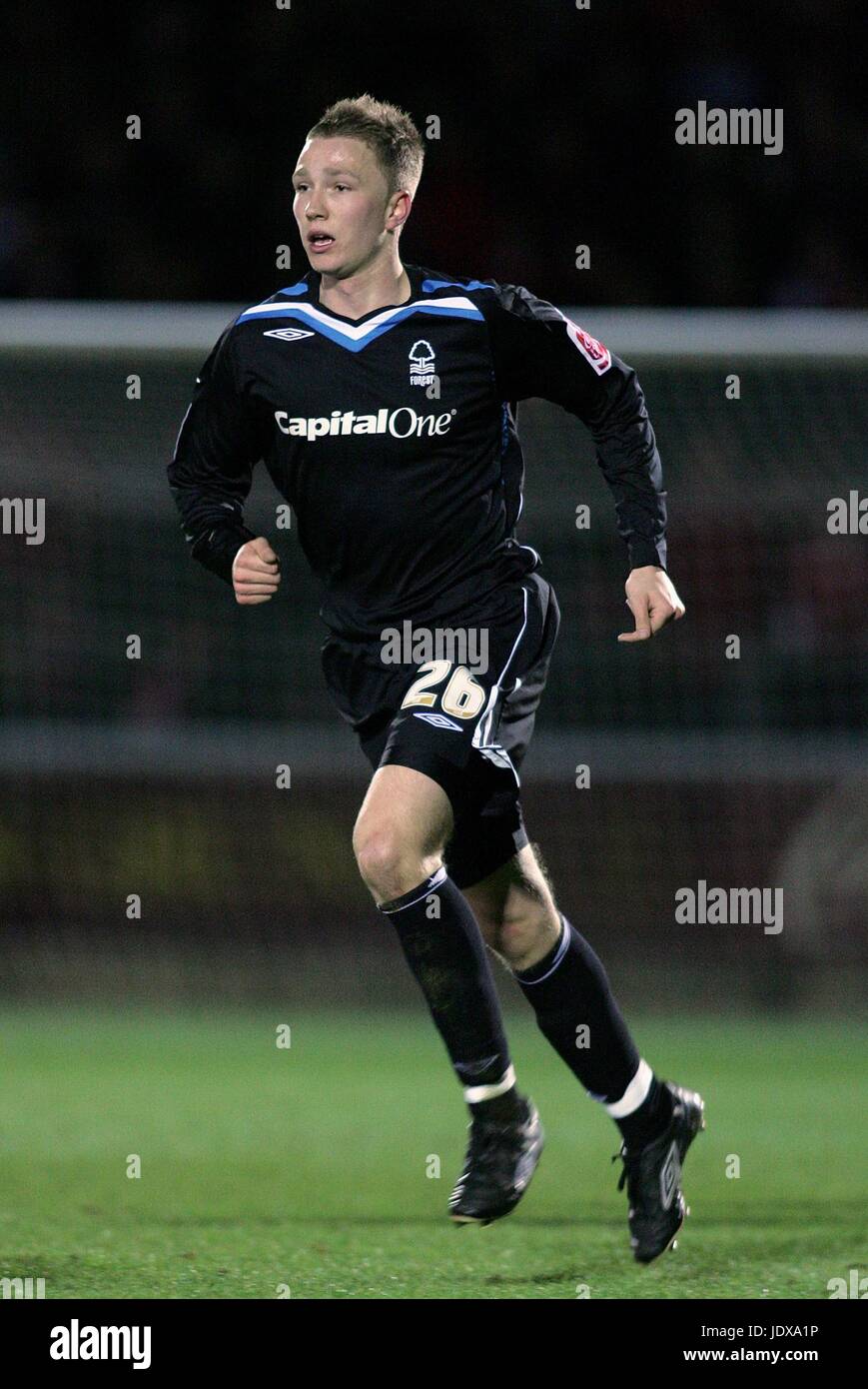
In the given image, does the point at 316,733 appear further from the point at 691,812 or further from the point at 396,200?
the point at 396,200

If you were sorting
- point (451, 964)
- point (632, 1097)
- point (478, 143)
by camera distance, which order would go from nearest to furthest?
1. point (451, 964)
2. point (632, 1097)
3. point (478, 143)

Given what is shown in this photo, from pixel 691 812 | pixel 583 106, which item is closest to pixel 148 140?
pixel 583 106

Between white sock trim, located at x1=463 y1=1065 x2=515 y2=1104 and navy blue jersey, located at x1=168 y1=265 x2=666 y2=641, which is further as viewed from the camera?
navy blue jersey, located at x1=168 y1=265 x2=666 y2=641

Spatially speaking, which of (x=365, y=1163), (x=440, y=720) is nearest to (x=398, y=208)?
(x=440, y=720)

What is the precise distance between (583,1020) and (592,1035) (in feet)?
0.13

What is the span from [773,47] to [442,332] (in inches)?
385

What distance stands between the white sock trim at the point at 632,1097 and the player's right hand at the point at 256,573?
1.31m

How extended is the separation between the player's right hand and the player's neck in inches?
22.1

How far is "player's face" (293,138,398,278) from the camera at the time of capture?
4137 millimetres

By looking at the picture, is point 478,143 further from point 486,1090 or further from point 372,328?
point 486,1090

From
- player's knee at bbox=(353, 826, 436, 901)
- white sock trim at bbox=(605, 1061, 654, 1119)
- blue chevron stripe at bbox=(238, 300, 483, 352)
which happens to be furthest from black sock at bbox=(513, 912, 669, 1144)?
blue chevron stripe at bbox=(238, 300, 483, 352)

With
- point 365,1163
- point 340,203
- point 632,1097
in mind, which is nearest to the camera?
point 340,203

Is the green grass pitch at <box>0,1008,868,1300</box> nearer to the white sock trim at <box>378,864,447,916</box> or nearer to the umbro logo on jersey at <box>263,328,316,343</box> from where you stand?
the white sock trim at <box>378,864,447,916</box>

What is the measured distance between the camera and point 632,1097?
425cm
